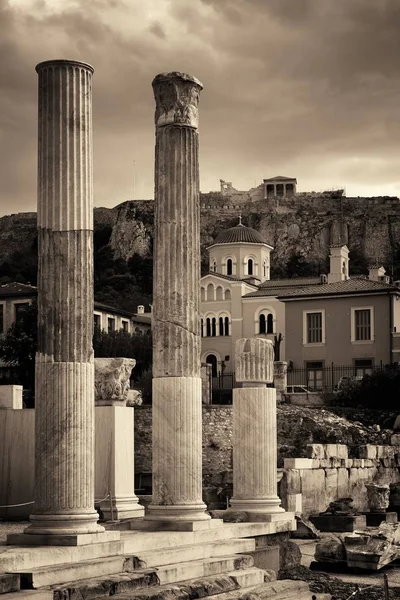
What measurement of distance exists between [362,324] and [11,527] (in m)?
46.5

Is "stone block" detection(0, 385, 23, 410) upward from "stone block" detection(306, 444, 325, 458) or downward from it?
upward

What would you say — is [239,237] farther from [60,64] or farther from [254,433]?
[60,64]

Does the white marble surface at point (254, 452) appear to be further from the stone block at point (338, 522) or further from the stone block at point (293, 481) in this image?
the stone block at point (293, 481)

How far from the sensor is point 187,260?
57.8 feet

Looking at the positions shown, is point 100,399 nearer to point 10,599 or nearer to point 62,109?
point 62,109

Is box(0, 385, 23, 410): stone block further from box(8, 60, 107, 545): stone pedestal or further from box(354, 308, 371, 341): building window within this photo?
box(354, 308, 371, 341): building window

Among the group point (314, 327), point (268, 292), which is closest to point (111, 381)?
point (314, 327)

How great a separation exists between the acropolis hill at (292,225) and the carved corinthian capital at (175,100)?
113493mm

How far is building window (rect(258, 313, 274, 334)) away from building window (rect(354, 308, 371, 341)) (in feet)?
27.3

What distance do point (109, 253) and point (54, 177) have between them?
123333 millimetres

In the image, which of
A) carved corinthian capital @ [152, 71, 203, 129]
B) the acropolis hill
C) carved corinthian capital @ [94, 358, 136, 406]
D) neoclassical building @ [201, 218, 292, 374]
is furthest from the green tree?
the acropolis hill

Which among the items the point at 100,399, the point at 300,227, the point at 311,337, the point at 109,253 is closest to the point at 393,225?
the point at 300,227

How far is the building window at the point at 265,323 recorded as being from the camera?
7119 cm

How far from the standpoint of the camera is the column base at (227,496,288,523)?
1997cm
